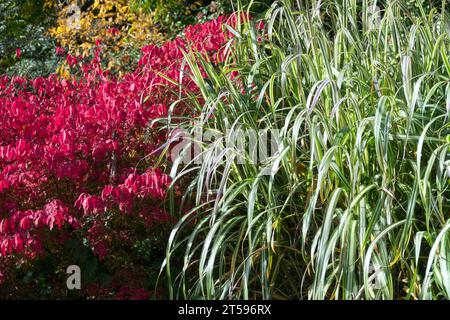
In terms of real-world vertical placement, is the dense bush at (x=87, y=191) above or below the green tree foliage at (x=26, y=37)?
below

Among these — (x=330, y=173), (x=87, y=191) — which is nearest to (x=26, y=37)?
(x=87, y=191)

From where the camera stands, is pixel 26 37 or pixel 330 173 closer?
pixel 330 173

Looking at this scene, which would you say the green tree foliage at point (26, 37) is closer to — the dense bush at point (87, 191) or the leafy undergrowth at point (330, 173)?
the dense bush at point (87, 191)

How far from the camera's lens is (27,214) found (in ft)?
14.3

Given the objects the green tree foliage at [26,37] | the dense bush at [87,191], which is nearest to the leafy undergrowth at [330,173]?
the dense bush at [87,191]

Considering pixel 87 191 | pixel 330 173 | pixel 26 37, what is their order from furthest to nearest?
pixel 26 37
pixel 87 191
pixel 330 173

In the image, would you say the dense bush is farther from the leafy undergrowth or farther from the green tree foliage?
the green tree foliage

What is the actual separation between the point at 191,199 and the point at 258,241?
25.6 inches

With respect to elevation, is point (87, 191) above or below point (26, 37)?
below

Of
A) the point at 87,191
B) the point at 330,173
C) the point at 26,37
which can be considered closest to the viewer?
the point at 330,173

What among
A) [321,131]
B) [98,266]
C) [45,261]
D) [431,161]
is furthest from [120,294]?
[431,161]

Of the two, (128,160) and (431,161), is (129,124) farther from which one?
(431,161)

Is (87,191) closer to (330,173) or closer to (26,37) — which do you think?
(330,173)
